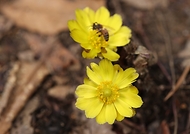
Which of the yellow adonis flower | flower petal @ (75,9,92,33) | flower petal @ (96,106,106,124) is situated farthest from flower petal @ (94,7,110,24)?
flower petal @ (96,106,106,124)

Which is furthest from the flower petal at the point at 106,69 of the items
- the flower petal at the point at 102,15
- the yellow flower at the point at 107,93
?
the flower petal at the point at 102,15

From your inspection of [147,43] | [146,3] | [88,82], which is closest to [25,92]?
[88,82]

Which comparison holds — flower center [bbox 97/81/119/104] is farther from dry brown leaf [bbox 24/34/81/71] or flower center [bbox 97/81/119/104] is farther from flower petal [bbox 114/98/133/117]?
dry brown leaf [bbox 24/34/81/71]

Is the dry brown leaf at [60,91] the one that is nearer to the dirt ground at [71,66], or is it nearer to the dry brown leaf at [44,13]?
the dirt ground at [71,66]

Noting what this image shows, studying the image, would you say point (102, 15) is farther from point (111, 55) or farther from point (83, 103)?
point (83, 103)

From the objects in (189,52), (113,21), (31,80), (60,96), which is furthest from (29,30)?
(189,52)

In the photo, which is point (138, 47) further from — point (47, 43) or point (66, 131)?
point (47, 43)
